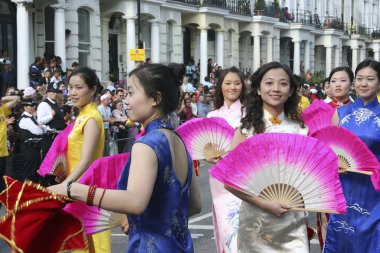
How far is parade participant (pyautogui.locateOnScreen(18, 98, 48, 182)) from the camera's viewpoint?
38.7 ft

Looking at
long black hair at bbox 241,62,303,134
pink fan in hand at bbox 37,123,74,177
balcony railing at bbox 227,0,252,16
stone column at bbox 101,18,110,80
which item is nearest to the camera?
long black hair at bbox 241,62,303,134

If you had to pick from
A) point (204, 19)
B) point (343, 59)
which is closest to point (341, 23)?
point (343, 59)

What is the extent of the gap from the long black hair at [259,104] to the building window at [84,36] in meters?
21.2

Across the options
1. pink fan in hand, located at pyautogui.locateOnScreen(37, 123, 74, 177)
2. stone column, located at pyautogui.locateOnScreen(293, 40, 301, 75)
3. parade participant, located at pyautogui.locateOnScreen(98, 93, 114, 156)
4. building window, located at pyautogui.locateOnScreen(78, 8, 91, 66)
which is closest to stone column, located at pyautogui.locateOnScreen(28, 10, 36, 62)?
building window, located at pyautogui.locateOnScreen(78, 8, 91, 66)

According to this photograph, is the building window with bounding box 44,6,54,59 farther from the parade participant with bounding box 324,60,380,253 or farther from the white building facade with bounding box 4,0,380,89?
the parade participant with bounding box 324,60,380,253

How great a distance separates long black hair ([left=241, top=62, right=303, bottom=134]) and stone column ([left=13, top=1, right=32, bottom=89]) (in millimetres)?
15770

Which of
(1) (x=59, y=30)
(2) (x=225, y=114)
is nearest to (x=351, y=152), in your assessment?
(2) (x=225, y=114)

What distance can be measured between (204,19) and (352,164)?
98.7 feet

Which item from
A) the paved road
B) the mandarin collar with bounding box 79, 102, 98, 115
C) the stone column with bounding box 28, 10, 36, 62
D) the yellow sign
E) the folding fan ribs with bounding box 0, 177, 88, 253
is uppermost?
the stone column with bounding box 28, 10, 36, 62

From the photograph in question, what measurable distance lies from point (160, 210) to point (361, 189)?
97.8 inches

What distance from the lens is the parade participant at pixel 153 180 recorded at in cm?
318

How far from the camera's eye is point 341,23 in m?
55.9

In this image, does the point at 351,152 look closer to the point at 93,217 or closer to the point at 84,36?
the point at 93,217

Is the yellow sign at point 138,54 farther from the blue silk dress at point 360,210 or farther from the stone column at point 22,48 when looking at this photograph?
the blue silk dress at point 360,210
